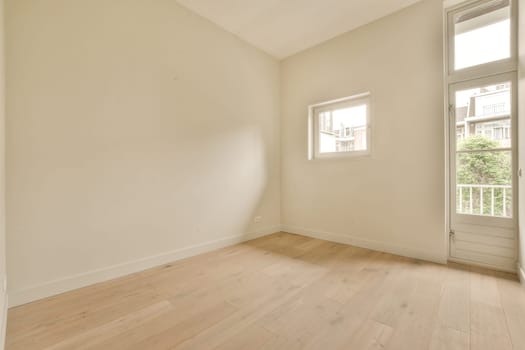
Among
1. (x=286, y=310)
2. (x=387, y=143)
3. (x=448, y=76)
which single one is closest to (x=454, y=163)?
(x=387, y=143)

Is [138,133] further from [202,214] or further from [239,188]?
[239,188]

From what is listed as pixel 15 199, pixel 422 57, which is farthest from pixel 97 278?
pixel 422 57

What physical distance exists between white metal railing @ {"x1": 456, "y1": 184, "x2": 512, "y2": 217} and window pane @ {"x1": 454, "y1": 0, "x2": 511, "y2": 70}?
4.24ft

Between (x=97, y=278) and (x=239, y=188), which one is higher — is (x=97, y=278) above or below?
below

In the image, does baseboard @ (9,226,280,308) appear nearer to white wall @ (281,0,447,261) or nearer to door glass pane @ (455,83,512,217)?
white wall @ (281,0,447,261)

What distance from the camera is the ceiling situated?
2.65 meters

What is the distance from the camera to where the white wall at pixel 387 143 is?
2.51m

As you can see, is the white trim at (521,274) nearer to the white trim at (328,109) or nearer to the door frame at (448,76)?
the door frame at (448,76)

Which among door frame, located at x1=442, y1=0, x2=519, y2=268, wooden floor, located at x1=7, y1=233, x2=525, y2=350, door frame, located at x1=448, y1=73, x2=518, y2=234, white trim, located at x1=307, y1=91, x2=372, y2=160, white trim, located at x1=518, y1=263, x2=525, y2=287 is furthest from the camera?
white trim, located at x1=307, y1=91, x2=372, y2=160

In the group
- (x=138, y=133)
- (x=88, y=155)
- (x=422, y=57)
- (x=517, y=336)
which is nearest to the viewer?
(x=517, y=336)

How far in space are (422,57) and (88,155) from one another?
3.55 meters

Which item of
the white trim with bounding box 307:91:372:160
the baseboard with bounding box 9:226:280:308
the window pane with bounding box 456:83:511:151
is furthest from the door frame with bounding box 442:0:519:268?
the baseboard with bounding box 9:226:280:308

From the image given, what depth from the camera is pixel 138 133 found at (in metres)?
2.33

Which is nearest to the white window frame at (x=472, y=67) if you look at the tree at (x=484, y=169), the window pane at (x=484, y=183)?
the tree at (x=484, y=169)
